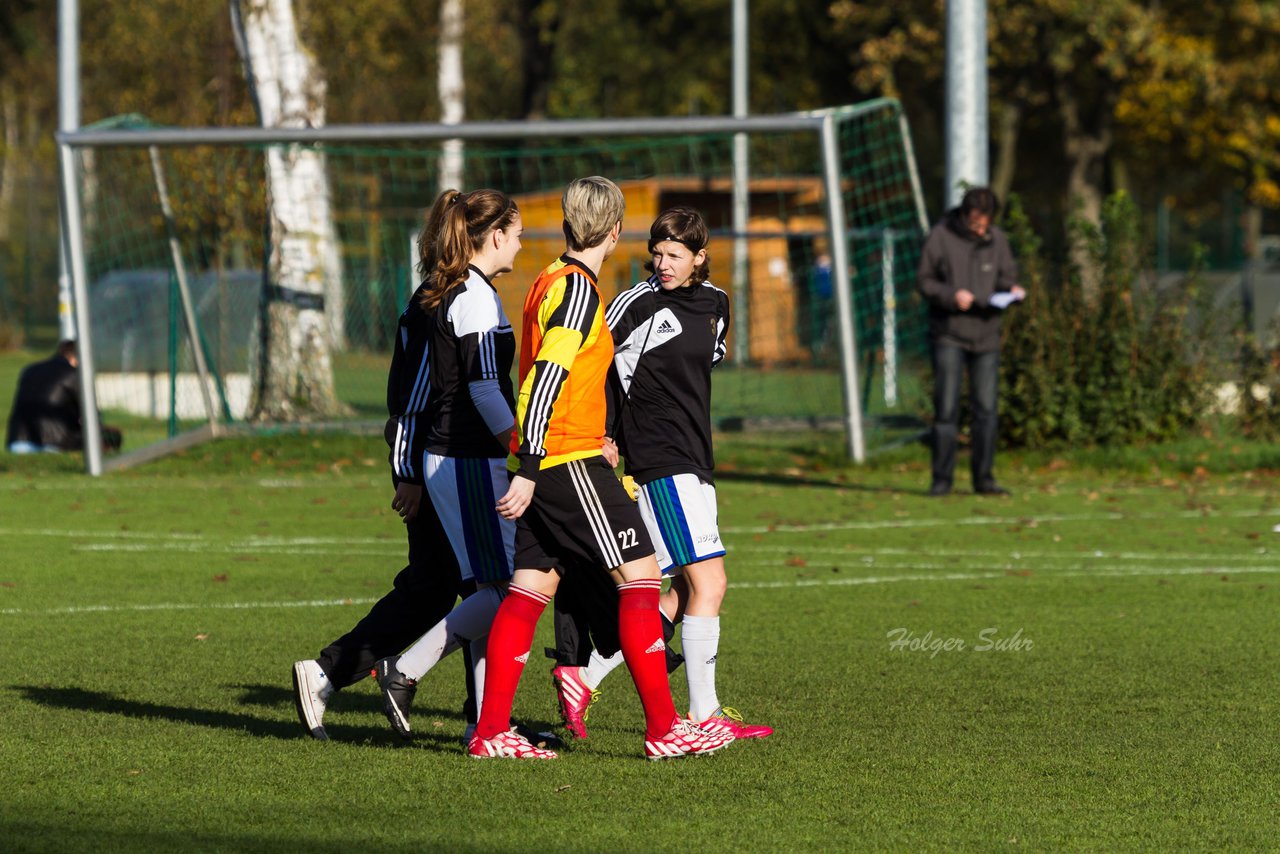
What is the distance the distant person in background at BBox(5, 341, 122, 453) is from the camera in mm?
16234

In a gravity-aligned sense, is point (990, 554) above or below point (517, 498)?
below

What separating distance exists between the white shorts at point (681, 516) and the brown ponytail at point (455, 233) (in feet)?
3.05

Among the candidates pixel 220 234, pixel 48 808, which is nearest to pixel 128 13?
pixel 220 234

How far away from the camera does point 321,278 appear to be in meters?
17.4

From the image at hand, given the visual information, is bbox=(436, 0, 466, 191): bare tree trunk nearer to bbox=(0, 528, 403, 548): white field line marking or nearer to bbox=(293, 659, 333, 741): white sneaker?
bbox=(0, 528, 403, 548): white field line marking

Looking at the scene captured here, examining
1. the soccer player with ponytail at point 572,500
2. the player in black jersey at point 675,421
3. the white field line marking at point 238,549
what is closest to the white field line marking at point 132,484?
the white field line marking at point 238,549

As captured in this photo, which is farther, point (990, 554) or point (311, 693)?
point (990, 554)

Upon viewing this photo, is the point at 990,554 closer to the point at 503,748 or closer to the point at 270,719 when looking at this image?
the point at 270,719

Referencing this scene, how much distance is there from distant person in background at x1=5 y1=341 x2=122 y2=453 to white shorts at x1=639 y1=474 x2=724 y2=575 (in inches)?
439

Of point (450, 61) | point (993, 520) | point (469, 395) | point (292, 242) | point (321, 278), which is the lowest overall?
point (993, 520)

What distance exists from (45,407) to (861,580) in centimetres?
933

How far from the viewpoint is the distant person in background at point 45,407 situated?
1623 cm

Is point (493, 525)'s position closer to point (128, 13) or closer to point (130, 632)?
point (130, 632)

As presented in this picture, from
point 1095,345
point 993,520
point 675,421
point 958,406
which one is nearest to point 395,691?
point 675,421
